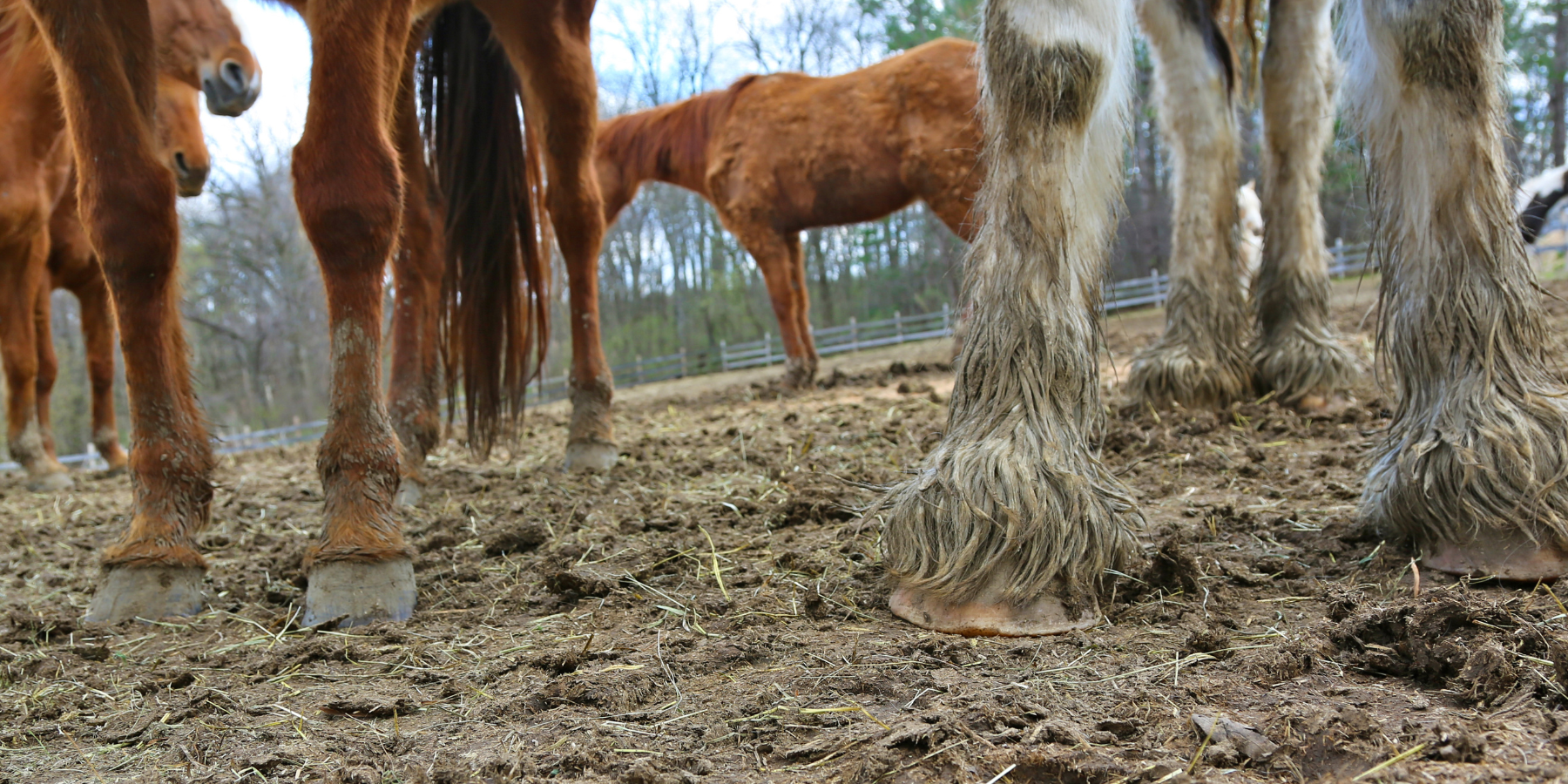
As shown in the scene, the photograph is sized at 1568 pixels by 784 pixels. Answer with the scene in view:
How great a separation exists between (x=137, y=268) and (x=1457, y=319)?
2.78m

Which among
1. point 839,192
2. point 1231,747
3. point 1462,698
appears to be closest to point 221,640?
point 1231,747

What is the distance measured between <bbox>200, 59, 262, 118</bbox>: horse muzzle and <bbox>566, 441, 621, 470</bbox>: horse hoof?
87.0 inches

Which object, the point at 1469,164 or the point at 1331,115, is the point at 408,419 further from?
the point at 1331,115

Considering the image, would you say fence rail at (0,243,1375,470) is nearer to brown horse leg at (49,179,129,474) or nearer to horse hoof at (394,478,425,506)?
brown horse leg at (49,179,129,474)

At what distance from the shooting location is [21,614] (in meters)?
2.10

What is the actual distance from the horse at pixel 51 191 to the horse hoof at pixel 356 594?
2.85 m

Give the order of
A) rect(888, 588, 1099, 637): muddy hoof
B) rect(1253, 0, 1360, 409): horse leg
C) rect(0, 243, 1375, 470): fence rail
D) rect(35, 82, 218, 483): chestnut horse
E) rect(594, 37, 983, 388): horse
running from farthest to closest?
rect(0, 243, 1375, 470): fence rail → rect(594, 37, 983, 388): horse → rect(35, 82, 218, 483): chestnut horse → rect(1253, 0, 1360, 409): horse leg → rect(888, 588, 1099, 637): muddy hoof

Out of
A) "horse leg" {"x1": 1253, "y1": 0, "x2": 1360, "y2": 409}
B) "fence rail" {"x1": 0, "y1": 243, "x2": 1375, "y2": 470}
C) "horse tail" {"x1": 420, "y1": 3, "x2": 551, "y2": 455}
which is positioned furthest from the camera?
"fence rail" {"x1": 0, "y1": 243, "x2": 1375, "y2": 470}

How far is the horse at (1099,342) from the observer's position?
1.58m

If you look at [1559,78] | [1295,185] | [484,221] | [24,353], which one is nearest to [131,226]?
[484,221]

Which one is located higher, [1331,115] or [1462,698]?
[1331,115]

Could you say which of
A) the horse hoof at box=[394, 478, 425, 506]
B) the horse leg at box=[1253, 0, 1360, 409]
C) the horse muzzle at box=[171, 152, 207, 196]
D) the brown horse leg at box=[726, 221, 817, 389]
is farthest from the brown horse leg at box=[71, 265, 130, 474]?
the horse leg at box=[1253, 0, 1360, 409]

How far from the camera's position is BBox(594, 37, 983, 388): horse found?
663 centimetres

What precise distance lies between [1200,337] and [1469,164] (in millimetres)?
1912
